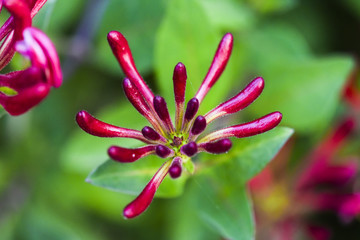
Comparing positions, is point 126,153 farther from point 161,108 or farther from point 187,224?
point 187,224

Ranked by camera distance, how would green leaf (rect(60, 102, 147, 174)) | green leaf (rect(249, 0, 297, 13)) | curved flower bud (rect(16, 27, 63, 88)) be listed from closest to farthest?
1. curved flower bud (rect(16, 27, 63, 88))
2. green leaf (rect(60, 102, 147, 174))
3. green leaf (rect(249, 0, 297, 13))

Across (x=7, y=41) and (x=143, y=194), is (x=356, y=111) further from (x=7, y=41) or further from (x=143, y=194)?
(x=7, y=41)

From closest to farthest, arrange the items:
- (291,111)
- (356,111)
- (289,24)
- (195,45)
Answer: (195,45) < (291,111) < (356,111) < (289,24)

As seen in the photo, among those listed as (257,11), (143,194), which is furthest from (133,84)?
(257,11)

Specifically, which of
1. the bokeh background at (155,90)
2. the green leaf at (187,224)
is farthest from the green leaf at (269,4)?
the green leaf at (187,224)

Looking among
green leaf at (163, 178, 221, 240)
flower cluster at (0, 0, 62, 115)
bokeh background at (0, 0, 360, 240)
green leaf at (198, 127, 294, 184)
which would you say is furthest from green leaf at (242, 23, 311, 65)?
flower cluster at (0, 0, 62, 115)

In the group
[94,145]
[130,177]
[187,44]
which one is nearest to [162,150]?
[130,177]

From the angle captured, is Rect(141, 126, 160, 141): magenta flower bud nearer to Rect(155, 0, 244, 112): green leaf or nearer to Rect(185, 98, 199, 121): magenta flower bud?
Rect(185, 98, 199, 121): magenta flower bud
